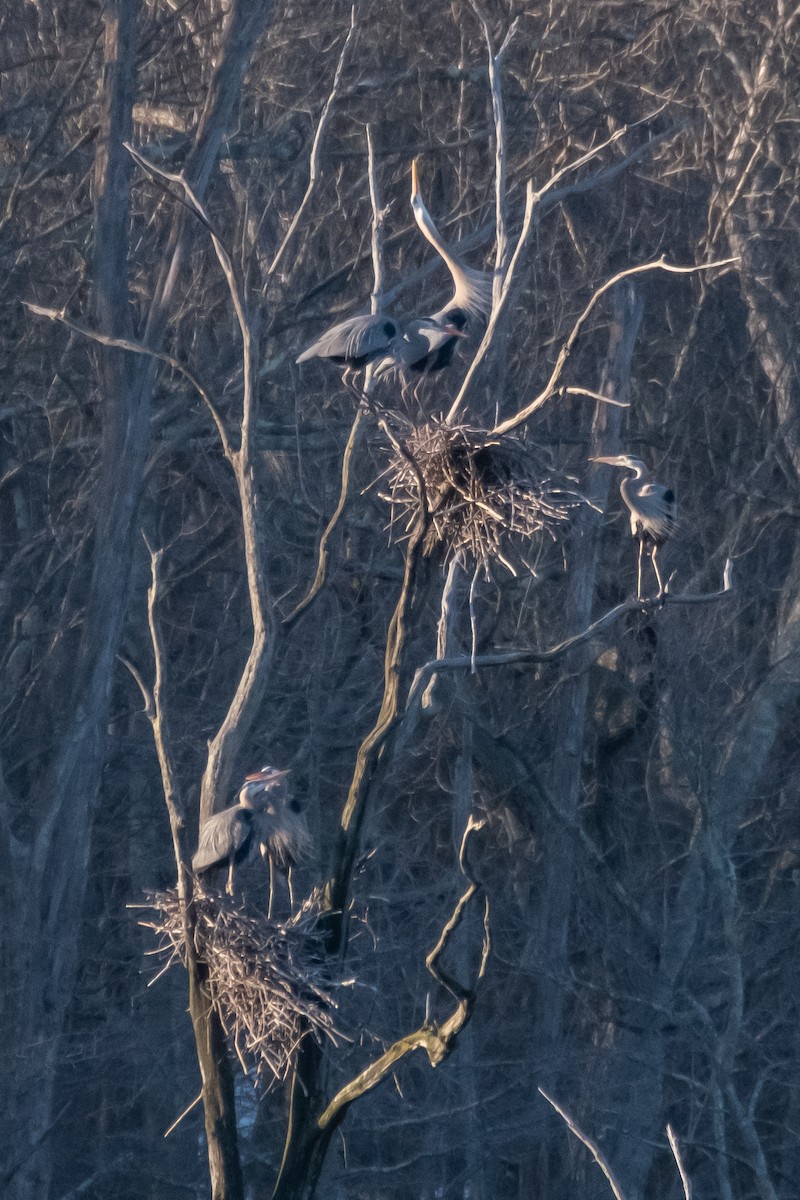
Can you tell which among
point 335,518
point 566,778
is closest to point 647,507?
point 335,518

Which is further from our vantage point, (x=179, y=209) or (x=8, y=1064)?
(x=8, y=1064)

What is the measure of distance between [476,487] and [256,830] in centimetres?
141

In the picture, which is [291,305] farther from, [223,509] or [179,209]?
[223,509]

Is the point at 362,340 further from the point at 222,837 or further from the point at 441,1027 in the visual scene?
the point at 441,1027

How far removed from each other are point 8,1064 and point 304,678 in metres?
3.59

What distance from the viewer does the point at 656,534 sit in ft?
23.0

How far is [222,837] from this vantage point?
5.18m

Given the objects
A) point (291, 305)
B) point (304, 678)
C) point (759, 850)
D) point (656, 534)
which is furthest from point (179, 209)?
point (759, 850)

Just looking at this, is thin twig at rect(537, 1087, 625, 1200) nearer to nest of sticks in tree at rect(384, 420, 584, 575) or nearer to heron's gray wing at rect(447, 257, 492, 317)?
nest of sticks in tree at rect(384, 420, 584, 575)

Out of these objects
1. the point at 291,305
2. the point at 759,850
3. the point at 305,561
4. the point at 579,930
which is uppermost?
the point at 291,305

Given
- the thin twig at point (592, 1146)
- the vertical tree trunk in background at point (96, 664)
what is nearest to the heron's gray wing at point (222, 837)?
the thin twig at point (592, 1146)

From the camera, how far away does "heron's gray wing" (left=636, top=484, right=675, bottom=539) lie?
6.88 m

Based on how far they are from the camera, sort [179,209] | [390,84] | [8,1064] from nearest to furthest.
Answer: [179,209]
[8,1064]
[390,84]

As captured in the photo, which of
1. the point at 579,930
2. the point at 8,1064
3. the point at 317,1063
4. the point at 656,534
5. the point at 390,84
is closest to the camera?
the point at 317,1063
